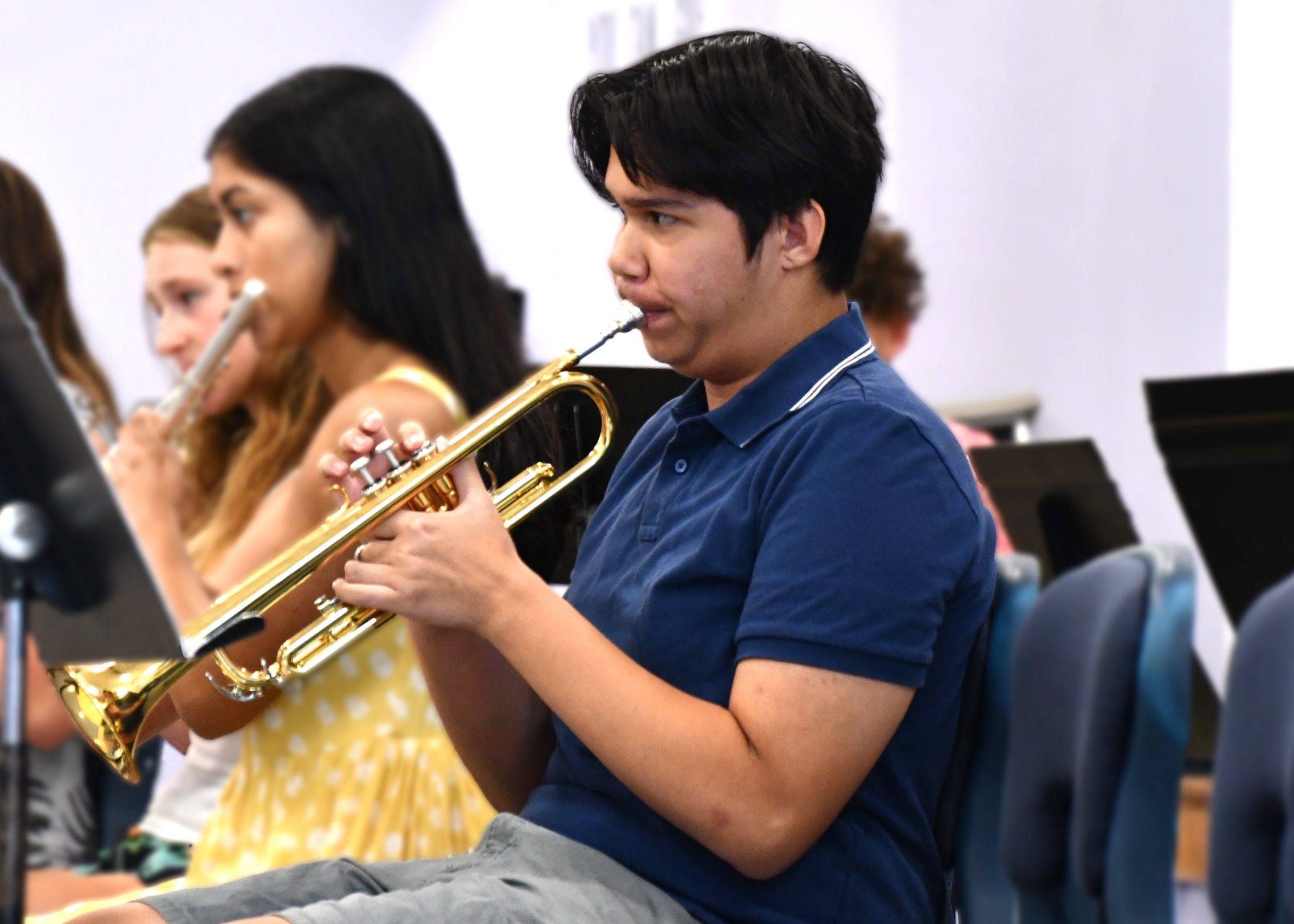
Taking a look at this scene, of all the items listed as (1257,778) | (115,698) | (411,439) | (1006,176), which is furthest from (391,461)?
(1006,176)

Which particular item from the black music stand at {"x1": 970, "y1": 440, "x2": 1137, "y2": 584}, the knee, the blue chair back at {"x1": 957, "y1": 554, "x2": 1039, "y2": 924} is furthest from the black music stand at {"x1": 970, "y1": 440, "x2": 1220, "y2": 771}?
the knee

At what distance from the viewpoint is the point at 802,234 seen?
43.3 inches

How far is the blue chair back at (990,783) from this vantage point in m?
1.12

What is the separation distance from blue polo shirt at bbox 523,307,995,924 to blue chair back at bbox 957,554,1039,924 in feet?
0.12

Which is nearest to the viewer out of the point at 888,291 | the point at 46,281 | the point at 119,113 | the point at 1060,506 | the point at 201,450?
the point at 1060,506

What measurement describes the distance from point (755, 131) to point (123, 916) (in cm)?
67

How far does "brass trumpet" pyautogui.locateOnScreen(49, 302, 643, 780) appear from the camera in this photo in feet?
3.61

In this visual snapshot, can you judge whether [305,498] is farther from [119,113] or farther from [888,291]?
[119,113]

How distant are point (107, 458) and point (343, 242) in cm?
56

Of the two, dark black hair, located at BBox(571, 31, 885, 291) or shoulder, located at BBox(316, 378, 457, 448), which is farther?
shoulder, located at BBox(316, 378, 457, 448)

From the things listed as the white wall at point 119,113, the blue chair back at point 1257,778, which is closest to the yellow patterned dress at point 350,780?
the blue chair back at point 1257,778

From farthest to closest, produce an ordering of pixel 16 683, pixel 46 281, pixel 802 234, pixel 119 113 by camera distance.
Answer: pixel 119 113, pixel 46 281, pixel 802 234, pixel 16 683

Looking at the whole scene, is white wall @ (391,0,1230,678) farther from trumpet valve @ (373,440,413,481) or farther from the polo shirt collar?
trumpet valve @ (373,440,413,481)

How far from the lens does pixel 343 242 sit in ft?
6.91
